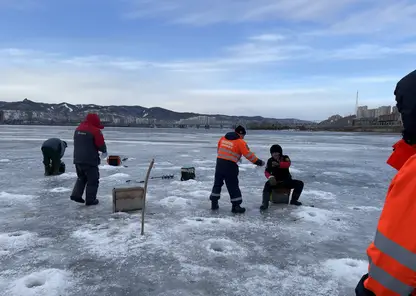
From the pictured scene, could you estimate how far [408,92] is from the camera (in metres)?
1.35

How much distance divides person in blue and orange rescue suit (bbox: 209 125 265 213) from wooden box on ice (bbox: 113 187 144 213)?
143 cm

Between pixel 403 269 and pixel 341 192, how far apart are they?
7.73 m

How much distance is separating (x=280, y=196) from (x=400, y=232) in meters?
6.06

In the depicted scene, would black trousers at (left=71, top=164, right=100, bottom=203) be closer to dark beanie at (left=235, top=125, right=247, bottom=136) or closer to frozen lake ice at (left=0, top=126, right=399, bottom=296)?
frozen lake ice at (left=0, top=126, right=399, bottom=296)

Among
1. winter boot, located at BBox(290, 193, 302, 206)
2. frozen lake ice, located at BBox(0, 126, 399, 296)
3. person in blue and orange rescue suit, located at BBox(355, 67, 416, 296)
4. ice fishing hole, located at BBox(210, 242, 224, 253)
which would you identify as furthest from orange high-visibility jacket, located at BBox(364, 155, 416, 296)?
winter boot, located at BBox(290, 193, 302, 206)

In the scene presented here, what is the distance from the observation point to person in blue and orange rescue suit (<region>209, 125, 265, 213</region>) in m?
6.45

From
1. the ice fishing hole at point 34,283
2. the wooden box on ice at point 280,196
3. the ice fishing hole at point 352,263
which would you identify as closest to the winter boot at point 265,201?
the wooden box on ice at point 280,196

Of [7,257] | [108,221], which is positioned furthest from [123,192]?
[7,257]

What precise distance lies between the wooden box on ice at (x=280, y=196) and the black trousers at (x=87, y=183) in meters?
3.74

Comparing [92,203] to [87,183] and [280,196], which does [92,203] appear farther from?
[280,196]

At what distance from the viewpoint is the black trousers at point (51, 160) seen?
9984 mm

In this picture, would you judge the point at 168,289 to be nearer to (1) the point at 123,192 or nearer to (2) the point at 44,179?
(1) the point at 123,192

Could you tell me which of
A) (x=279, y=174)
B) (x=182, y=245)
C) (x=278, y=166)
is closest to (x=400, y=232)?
(x=182, y=245)

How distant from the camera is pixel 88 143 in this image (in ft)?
22.2
